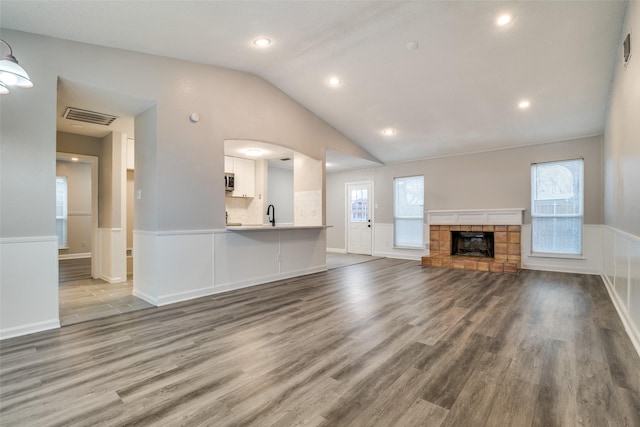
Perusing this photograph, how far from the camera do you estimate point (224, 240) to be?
4.34m

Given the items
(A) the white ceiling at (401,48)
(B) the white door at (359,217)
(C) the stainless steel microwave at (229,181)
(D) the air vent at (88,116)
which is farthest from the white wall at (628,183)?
(C) the stainless steel microwave at (229,181)

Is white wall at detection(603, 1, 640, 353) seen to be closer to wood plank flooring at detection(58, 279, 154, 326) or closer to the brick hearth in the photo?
the brick hearth

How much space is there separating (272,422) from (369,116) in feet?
16.6

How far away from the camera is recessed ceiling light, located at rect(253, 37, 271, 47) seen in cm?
357

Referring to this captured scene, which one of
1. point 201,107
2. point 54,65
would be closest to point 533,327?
point 201,107

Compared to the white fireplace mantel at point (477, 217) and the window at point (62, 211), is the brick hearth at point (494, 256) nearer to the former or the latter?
the white fireplace mantel at point (477, 217)

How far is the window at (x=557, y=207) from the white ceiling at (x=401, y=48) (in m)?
0.68

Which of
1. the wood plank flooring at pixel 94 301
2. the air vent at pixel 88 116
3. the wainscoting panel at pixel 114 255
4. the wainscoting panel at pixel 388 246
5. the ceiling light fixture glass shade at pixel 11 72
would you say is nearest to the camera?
the ceiling light fixture glass shade at pixel 11 72

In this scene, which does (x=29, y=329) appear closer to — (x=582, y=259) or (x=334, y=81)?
(x=334, y=81)

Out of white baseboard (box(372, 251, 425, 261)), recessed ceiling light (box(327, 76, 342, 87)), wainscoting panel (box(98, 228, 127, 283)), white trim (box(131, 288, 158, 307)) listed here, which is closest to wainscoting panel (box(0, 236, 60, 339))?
white trim (box(131, 288, 158, 307))

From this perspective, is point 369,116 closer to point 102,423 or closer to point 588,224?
point 588,224

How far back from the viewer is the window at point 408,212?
24.9 ft

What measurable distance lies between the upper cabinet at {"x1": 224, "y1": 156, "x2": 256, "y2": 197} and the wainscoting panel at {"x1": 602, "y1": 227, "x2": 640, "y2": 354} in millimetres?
6003

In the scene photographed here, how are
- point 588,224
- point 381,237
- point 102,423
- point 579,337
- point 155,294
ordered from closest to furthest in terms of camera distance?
point 102,423, point 579,337, point 155,294, point 588,224, point 381,237
